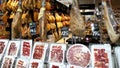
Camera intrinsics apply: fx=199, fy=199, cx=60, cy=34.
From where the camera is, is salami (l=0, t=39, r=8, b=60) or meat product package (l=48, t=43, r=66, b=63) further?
salami (l=0, t=39, r=8, b=60)

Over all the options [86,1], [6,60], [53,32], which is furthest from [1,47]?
[86,1]

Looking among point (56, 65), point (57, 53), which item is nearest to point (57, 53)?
point (57, 53)

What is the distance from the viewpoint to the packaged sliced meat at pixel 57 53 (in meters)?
1.87

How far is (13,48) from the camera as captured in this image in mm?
2150

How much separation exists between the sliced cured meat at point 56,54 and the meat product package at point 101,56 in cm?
31

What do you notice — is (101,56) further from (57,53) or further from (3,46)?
(3,46)

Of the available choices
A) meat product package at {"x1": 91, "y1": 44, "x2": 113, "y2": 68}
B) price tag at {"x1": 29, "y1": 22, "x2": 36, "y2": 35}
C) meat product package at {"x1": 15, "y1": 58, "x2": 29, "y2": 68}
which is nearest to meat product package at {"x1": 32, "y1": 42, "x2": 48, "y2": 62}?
meat product package at {"x1": 15, "y1": 58, "x2": 29, "y2": 68}

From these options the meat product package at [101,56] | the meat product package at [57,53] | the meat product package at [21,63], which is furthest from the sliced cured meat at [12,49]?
the meat product package at [101,56]

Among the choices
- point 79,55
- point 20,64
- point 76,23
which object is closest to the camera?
point 79,55

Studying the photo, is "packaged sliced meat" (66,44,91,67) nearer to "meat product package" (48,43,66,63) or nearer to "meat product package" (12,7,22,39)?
"meat product package" (48,43,66,63)

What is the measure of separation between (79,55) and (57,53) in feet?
0.70

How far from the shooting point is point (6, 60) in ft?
7.07

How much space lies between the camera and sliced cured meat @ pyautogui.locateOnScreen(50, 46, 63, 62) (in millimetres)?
1877

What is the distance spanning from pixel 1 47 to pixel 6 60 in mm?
177
